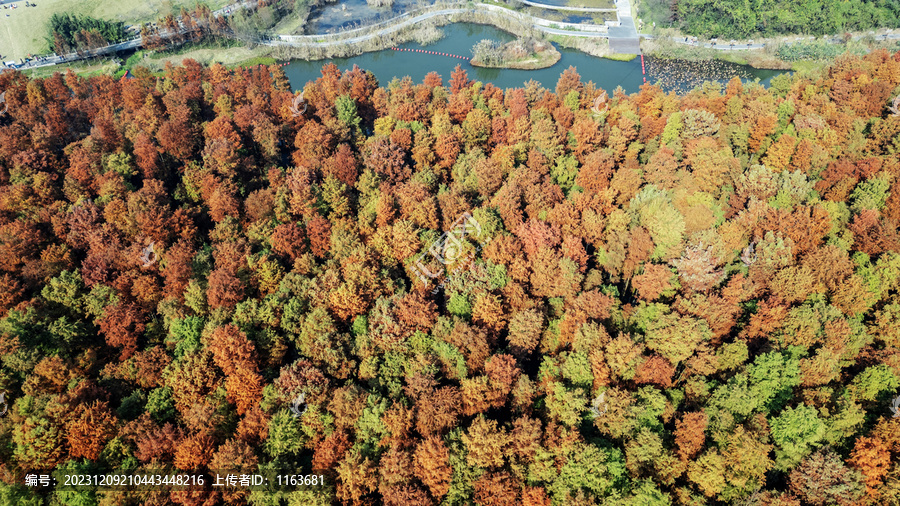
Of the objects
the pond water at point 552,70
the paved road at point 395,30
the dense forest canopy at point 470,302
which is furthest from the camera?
the paved road at point 395,30

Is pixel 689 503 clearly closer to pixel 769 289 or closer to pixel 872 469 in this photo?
pixel 872 469

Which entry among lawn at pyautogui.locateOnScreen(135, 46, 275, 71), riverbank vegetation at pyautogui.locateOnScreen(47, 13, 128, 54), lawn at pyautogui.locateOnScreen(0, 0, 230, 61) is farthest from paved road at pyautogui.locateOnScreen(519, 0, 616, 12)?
riverbank vegetation at pyautogui.locateOnScreen(47, 13, 128, 54)

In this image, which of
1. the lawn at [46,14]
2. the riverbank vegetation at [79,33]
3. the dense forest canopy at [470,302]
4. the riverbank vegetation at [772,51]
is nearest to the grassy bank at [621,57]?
the riverbank vegetation at [772,51]

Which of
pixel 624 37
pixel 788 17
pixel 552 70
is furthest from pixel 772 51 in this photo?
pixel 552 70

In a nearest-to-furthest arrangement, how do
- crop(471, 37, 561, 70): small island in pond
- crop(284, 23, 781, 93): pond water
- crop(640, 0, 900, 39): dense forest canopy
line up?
crop(284, 23, 781, 93): pond water, crop(471, 37, 561, 70): small island in pond, crop(640, 0, 900, 39): dense forest canopy

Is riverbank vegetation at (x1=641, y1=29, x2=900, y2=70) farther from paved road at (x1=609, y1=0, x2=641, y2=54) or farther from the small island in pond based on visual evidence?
the small island in pond

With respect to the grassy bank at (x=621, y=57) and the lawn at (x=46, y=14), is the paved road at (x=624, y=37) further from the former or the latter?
the lawn at (x=46, y=14)
